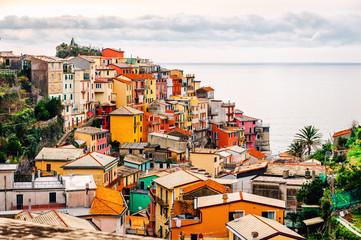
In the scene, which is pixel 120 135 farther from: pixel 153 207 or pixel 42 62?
pixel 153 207

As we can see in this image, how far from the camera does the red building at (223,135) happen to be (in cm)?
6581

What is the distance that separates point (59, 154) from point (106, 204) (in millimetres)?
Result: 14454

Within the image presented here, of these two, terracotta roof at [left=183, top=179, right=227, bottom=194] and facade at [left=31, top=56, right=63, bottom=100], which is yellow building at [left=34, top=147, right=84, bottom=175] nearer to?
facade at [left=31, top=56, right=63, bottom=100]

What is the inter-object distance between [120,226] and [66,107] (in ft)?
96.3

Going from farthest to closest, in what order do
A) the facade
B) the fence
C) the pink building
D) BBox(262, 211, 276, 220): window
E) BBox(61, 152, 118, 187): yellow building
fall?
the pink building, the facade, BBox(61, 152, 118, 187): yellow building, the fence, BBox(262, 211, 276, 220): window

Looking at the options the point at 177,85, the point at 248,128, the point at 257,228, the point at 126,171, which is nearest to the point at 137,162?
the point at 126,171

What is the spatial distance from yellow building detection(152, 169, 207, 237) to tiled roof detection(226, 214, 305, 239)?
22.6ft

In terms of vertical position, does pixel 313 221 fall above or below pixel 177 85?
below

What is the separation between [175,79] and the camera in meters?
73.7

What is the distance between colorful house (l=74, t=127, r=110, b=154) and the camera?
4794 centimetres

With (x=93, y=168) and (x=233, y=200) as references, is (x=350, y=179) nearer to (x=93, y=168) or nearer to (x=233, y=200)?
(x=233, y=200)

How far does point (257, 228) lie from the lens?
17672 millimetres

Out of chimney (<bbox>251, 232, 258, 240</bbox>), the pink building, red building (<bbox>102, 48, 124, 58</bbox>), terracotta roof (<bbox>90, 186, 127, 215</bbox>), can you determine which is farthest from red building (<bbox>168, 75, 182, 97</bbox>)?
chimney (<bbox>251, 232, 258, 240</bbox>)

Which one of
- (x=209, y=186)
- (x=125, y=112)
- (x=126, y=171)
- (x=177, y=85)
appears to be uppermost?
(x=177, y=85)
